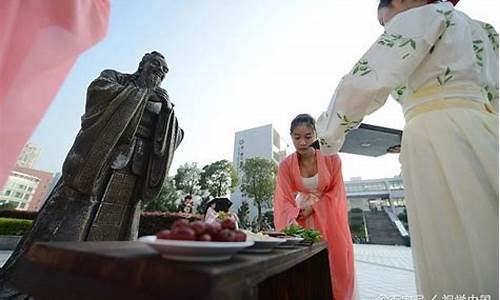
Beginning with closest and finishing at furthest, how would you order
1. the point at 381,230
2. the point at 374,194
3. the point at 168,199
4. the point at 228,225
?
the point at 228,225
the point at 168,199
the point at 381,230
the point at 374,194

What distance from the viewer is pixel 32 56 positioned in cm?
135

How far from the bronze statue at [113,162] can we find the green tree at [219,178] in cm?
2031

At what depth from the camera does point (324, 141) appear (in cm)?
118

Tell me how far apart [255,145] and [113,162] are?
30917 mm

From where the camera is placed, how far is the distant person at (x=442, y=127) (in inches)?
32.6

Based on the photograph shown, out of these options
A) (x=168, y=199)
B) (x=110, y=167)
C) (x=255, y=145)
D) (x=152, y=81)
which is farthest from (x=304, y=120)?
(x=255, y=145)

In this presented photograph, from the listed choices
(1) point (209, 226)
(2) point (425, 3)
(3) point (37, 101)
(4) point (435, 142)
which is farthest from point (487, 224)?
(3) point (37, 101)

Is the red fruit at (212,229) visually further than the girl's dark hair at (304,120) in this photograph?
No

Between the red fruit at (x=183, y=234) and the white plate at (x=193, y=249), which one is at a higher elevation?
the red fruit at (x=183, y=234)

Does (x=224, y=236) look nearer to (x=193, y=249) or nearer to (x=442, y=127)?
(x=193, y=249)

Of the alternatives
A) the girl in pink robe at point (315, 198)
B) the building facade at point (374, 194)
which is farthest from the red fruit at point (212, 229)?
the building facade at point (374, 194)

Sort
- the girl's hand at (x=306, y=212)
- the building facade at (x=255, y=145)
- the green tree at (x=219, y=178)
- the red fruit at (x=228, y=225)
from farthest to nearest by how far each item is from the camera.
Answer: the building facade at (x=255, y=145)
the green tree at (x=219, y=178)
the girl's hand at (x=306, y=212)
the red fruit at (x=228, y=225)

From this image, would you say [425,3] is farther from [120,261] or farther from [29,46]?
[29,46]

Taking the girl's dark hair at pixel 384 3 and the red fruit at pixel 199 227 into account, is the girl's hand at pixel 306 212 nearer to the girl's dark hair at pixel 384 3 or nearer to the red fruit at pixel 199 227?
the girl's dark hair at pixel 384 3
